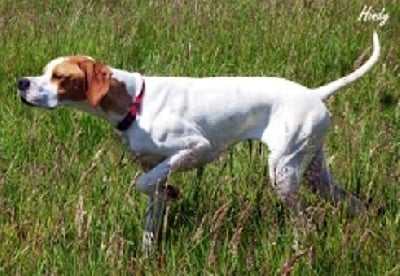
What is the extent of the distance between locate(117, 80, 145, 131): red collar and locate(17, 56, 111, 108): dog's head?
139 mm

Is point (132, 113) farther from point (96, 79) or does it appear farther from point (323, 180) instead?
point (323, 180)

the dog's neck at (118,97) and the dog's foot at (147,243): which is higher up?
the dog's neck at (118,97)

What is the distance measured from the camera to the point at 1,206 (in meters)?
4.30

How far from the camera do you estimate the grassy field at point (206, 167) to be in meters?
3.90

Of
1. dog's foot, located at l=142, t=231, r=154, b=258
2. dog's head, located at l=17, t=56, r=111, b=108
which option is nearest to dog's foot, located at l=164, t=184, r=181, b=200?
dog's foot, located at l=142, t=231, r=154, b=258

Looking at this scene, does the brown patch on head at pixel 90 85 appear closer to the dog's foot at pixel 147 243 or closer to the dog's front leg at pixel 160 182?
the dog's front leg at pixel 160 182

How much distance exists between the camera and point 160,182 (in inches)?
168

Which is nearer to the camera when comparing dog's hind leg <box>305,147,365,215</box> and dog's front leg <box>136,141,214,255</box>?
dog's front leg <box>136,141,214,255</box>

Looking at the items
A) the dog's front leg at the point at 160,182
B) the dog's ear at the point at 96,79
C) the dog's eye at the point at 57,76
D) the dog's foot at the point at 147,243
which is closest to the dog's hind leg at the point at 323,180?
the dog's front leg at the point at 160,182

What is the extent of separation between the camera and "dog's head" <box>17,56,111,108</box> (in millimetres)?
4258

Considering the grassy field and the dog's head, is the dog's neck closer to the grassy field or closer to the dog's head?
the dog's head

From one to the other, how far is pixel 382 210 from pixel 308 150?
396 mm

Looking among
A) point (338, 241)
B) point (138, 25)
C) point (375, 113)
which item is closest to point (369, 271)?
point (338, 241)

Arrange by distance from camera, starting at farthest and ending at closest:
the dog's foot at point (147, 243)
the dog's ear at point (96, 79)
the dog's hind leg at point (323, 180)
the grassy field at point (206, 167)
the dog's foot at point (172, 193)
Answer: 1. the dog's hind leg at point (323, 180)
2. the dog's foot at point (172, 193)
3. the dog's ear at point (96, 79)
4. the dog's foot at point (147, 243)
5. the grassy field at point (206, 167)
